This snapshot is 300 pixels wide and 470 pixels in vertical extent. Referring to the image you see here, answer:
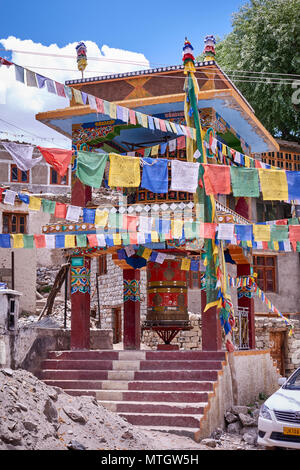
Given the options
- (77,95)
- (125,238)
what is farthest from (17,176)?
(77,95)

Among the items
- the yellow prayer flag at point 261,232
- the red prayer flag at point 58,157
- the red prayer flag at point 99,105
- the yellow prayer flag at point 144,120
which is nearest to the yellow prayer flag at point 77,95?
the red prayer flag at point 99,105

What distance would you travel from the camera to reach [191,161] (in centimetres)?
1501

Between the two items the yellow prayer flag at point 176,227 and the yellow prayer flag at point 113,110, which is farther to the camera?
the yellow prayer flag at point 176,227

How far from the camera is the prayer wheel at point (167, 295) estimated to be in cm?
1711

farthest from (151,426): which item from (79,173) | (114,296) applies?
(114,296)

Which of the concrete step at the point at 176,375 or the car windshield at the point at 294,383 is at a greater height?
the car windshield at the point at 294,383

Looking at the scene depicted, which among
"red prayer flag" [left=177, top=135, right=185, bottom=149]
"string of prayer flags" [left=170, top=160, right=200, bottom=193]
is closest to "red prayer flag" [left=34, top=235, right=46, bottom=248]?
"string of prayer flags" [left=170, top=160, right=200, bottom=193]

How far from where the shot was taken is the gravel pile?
356 inches

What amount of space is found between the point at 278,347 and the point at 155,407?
1755cm

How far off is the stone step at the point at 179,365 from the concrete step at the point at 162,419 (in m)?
1.81

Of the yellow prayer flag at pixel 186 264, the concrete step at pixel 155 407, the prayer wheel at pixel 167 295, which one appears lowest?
the concrete step at pixel 155 407

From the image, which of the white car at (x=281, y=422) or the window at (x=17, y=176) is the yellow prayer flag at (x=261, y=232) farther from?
the window at (x=17, y=176)

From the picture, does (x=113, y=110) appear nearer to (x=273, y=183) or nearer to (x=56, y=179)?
(x=273, y=183)
